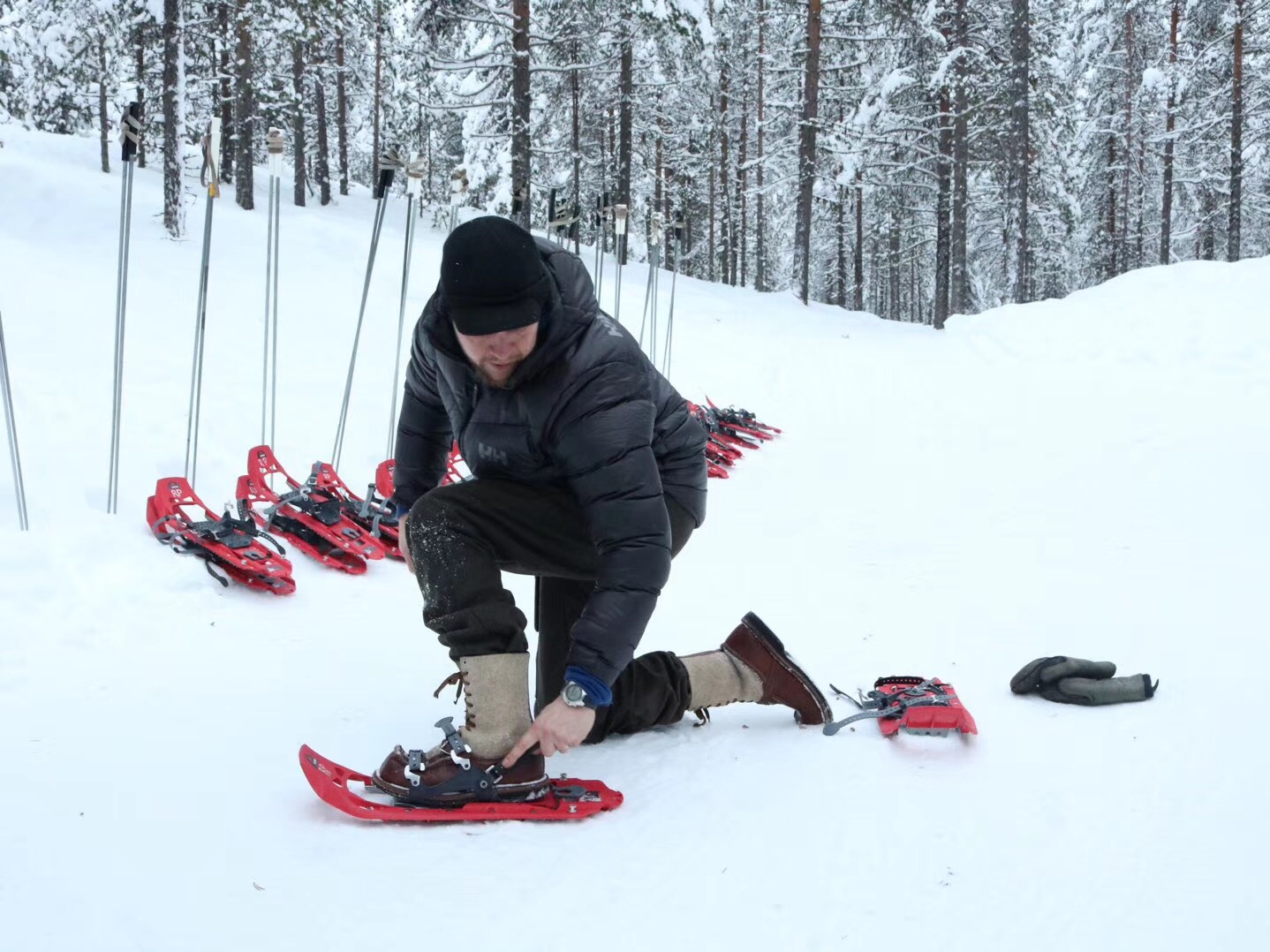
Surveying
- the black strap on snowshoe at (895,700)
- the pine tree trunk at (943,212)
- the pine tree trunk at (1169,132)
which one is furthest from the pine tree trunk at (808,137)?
the black strap on snowshoe at (895,700)

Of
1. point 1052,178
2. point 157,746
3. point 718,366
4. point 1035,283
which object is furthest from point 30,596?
point 1035,283

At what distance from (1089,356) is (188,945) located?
12160 millimetres

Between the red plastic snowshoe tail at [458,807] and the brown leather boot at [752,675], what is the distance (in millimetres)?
540

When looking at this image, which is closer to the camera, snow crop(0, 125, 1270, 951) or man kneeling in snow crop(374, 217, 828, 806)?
snow crop(0, 125, 1270, 951)

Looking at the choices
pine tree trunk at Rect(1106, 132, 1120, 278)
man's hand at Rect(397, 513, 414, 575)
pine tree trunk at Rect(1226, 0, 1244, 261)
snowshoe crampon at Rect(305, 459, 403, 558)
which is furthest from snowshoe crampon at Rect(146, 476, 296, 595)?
pine tree trunk at Rect(1106, 132, 1120, 278)

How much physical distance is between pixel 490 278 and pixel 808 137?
2039 cm

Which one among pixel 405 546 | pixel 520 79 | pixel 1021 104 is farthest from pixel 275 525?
pixel 1021 104

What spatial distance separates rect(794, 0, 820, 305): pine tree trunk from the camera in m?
20.6

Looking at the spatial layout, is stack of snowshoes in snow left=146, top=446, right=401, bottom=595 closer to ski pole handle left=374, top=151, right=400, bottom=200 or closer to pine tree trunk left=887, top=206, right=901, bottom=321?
ski pole handle left=374, top=151, right=400, bottom=200

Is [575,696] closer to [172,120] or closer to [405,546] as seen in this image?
[405,546]

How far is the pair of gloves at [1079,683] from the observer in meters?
3.22

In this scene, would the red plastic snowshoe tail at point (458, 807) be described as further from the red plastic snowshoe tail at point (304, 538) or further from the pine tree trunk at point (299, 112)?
the pine tree trunk at point (299, 112)

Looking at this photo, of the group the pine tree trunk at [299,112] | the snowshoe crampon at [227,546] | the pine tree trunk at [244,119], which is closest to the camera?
the snowshoe crampon at [227,546]

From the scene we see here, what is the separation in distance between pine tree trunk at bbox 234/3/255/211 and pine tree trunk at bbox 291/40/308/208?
120 cm
